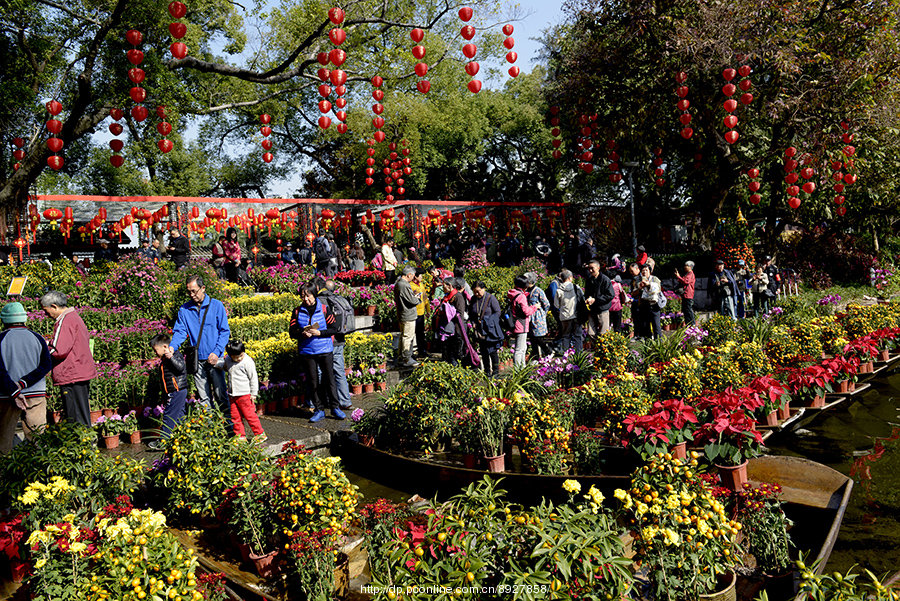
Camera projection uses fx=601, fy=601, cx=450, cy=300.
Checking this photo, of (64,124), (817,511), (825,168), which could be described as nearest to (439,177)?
(825,168)

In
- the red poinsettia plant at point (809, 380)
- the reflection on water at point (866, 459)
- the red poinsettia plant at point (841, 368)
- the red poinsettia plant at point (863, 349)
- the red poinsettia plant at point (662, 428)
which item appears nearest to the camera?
the reflection on water at point (866, 459)

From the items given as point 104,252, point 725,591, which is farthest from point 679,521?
point 104,252

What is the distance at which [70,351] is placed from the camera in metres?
5.97

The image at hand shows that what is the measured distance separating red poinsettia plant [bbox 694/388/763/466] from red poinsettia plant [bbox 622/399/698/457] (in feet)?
0.38

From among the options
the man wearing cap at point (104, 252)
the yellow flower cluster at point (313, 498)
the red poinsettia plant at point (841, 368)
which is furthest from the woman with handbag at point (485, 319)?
the man wearing cap at point (104, 252)

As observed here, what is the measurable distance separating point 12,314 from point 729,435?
6122 millimetres

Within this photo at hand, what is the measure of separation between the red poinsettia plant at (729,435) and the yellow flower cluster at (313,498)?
2595 mm

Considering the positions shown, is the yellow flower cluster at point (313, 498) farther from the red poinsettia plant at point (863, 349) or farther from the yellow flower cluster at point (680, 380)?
the red poinsettia plant at point (863, 349)

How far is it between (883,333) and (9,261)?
16996mm

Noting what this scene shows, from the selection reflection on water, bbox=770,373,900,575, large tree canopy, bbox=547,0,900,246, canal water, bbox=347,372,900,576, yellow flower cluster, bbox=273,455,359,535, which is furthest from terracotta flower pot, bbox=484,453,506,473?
large tree canopy, bbox=547,0,900,246

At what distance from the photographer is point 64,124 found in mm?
9266

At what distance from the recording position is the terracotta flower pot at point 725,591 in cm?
320

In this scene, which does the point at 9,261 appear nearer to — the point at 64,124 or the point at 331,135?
the point at 64,124

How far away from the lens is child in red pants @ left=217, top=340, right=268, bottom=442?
6.06 m
